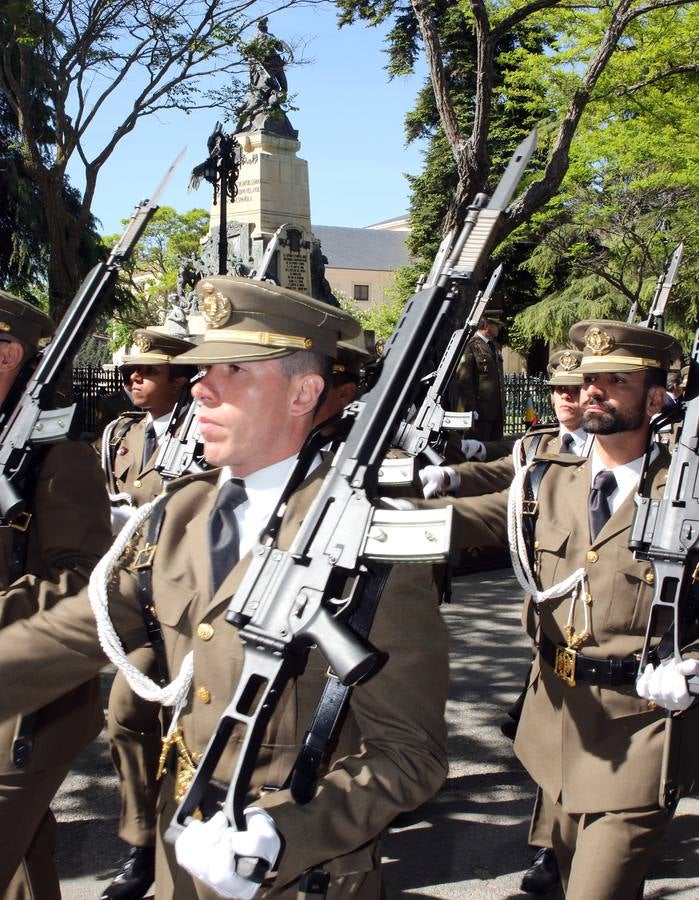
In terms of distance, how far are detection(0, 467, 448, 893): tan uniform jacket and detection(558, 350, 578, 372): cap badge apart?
4.28 metres

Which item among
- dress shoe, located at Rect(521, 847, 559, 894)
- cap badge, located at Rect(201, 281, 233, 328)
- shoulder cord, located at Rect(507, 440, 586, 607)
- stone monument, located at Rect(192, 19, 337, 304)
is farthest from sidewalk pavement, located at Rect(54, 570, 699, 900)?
stone monument, located at Rect(192, 19, 337, 304)

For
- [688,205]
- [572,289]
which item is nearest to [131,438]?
[688,205]

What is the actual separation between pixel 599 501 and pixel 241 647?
1855mm

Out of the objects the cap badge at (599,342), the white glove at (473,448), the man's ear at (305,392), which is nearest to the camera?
the man's ear at (305,392)

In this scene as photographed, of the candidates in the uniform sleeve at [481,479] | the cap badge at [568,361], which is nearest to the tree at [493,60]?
the cap badge at [568,361]

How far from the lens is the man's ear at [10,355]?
332 centimetres

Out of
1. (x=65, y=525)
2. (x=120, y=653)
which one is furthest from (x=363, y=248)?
(x=120, y=653)

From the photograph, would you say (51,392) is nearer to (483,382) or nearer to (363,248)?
(483,382)

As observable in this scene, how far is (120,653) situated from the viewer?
221cm

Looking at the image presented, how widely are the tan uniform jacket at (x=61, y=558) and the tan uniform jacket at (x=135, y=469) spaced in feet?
7.85

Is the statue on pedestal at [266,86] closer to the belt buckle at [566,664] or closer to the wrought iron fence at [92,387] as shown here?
the wrought iron fence at [92,387]

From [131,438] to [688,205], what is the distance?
17.0m

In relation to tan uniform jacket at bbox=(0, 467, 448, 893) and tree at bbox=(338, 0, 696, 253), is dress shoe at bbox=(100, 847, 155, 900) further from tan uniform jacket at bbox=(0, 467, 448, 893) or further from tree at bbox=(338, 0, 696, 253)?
tree at bbox=(338, 0, 696, 253)

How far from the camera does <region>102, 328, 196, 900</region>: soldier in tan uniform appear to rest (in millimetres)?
3986
